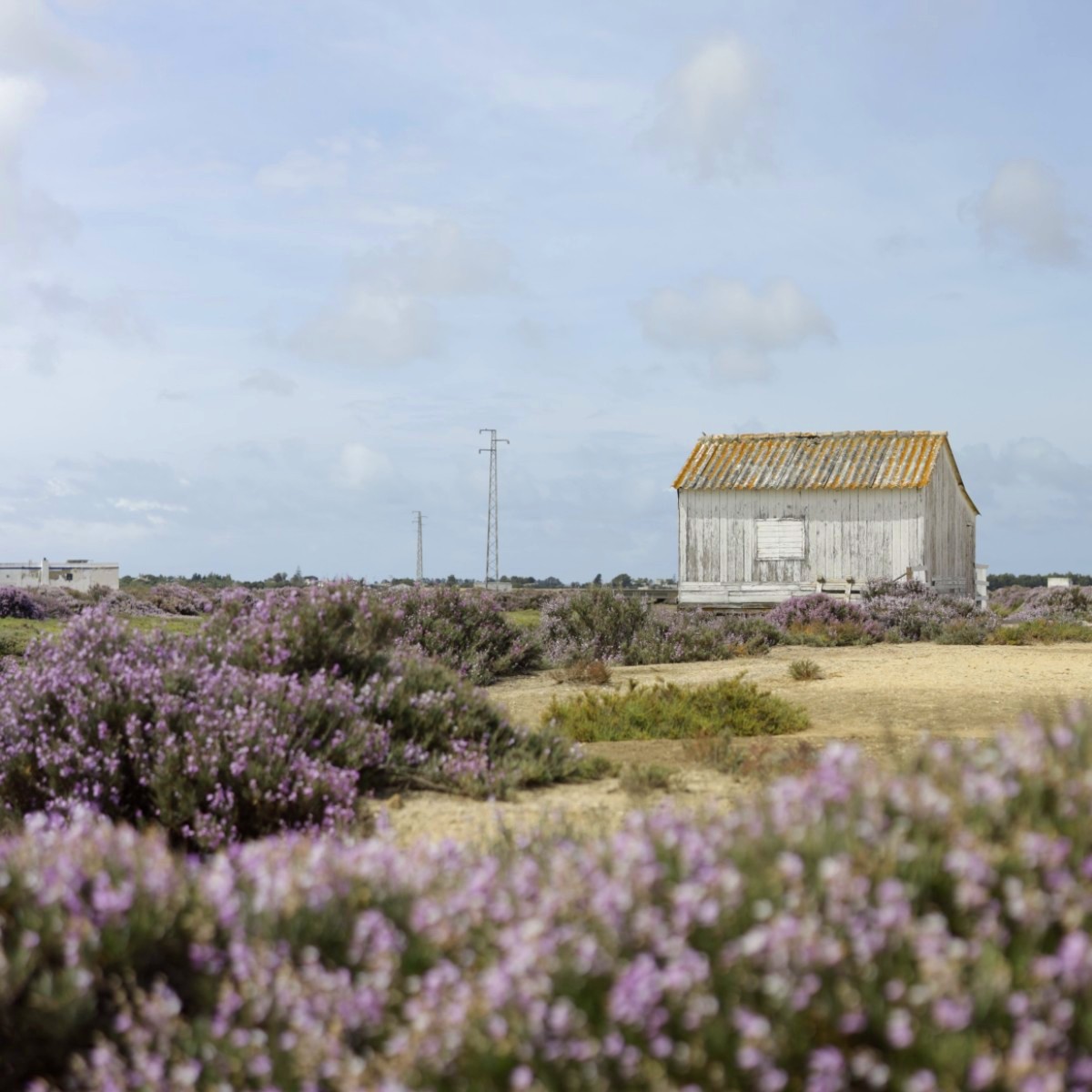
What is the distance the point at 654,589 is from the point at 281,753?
1245 inches

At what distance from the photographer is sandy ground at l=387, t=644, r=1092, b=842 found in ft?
20.3

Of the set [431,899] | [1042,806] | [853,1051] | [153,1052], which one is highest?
[1042,806]

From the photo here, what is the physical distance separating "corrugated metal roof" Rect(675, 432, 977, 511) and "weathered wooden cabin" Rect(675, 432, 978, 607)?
33 mm

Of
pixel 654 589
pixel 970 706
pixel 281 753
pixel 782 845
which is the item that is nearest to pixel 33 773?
pixel 281 753

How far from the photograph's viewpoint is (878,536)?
31.7 meters

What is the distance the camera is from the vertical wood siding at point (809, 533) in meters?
31.5

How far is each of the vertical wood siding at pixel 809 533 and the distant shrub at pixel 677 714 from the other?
21439 millimetres

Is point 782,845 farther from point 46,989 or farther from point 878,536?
point 878,536

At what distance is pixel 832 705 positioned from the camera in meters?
11.7

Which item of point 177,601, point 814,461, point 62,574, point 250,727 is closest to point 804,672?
point 250,727

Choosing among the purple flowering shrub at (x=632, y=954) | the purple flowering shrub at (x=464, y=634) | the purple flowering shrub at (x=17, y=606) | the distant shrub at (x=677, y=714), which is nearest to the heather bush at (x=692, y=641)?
the purple flowering shrub at (x=464, y=634)

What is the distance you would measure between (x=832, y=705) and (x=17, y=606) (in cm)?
2311

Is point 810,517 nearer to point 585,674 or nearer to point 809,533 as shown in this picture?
point 809,533

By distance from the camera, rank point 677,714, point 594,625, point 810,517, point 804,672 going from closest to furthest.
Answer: point 677,714
point 804,672
point 594,625
point 810,517
